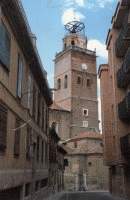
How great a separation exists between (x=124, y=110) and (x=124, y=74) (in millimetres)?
2315

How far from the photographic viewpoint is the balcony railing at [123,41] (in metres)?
22.3

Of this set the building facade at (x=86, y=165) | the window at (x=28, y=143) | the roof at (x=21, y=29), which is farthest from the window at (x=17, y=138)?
the building facade at (x=86, y=165)

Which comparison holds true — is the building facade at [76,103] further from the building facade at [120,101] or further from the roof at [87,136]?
the building facade at [120,101]

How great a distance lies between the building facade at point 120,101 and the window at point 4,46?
10568 millimetres

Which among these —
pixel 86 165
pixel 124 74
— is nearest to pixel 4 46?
pixel 124 74

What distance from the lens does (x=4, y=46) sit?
1214cm

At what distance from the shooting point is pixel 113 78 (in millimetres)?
26844

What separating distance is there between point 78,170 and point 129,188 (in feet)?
130

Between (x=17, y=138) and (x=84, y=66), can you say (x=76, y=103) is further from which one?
(x=17, y=138)

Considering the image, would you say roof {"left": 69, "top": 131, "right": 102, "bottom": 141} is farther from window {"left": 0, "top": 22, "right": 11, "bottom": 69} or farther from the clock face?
window {"left": 0, "top": 22, "right": 11, "bottom": 69}

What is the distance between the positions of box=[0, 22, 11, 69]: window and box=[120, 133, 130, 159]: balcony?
11566 millimetres

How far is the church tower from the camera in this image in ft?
241

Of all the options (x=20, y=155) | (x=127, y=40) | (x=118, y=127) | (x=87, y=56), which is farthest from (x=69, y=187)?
(x=20, y=155)

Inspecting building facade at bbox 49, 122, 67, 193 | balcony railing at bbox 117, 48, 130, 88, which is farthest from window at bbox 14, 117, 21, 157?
building facade at bbox 49, 122, 67, 193
